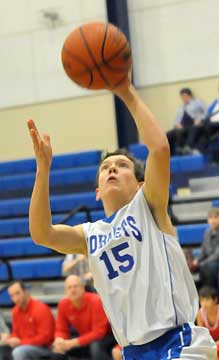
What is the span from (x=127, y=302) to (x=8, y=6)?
11.0 metres

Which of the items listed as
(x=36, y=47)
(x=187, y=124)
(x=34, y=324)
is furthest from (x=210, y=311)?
(x=36, y=47)

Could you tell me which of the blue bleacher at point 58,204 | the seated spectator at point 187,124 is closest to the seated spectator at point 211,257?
the blue bleacher at point 58,204

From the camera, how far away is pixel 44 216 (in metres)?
3.13

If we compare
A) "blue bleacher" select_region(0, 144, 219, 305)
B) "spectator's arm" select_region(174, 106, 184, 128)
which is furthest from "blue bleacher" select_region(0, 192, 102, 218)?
"spectator's arm" select_region(174, 106, 184, 128)

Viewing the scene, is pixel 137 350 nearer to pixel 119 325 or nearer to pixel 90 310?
pixel 119 325

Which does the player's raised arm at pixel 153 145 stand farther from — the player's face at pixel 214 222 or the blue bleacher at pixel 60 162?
the blue bleacher at pixel 60 162

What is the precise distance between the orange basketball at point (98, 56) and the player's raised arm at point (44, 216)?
1.14ft

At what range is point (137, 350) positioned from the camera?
114 inches

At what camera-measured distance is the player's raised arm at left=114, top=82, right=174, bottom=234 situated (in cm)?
293

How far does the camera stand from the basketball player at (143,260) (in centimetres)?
287

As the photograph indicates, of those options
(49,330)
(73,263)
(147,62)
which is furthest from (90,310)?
(147,62)

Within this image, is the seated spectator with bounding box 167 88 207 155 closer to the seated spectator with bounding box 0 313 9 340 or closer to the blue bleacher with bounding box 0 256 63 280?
the blue bleacher with bounding box 0 256 63 280

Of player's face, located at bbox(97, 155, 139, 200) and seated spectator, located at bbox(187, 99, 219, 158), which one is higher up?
player's face, located at bbox(97, 155, 139, 200)

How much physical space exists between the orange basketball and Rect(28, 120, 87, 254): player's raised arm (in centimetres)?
35
